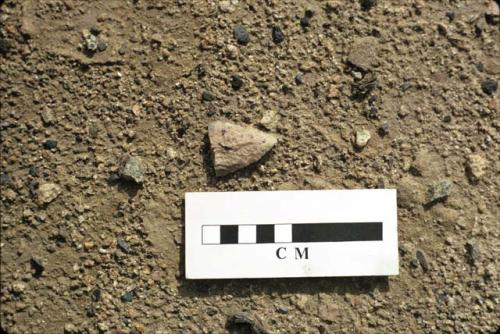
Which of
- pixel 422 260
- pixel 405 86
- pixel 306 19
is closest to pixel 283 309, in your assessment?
pixel 422 260

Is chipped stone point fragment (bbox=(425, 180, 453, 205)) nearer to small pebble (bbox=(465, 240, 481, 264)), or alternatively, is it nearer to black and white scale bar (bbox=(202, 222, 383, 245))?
small pebble (bbox=(465, 240, 481, 264))

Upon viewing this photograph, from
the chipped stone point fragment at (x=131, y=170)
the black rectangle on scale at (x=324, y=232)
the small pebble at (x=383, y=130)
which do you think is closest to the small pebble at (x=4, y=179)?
the chipped stone point fragment at (x=131, y=170)

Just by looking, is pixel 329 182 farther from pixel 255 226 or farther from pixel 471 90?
pixel 471 90

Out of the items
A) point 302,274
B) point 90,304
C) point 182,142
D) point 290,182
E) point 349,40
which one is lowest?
point 90,304

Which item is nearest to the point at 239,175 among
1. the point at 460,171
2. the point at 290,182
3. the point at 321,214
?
the point at 290,182

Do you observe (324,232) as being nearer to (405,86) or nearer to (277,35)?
(405,86)
